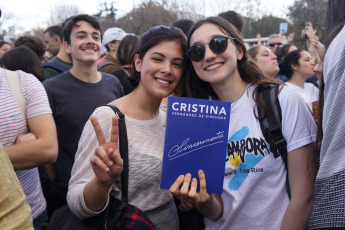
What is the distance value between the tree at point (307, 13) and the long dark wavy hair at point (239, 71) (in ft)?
57.5

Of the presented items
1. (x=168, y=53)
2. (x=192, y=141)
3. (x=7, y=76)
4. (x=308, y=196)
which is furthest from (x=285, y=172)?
(x=7, y=76)

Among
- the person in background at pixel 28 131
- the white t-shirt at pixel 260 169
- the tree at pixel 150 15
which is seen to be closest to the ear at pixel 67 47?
the person in background at pixel 28 131

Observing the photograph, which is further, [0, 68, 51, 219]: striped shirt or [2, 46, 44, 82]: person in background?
[2, 46, 44, 82]: person in background

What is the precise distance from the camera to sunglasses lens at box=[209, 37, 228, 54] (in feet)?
5.93

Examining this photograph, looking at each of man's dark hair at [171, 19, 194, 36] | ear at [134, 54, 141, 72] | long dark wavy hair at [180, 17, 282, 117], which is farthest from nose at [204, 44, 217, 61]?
man's dark hair at [171, 19, 194, 36]

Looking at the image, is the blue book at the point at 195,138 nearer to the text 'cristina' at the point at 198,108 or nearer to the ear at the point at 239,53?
the text 'cristina' at the point at 198,108

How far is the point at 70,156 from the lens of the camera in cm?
285

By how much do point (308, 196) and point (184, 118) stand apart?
800mm

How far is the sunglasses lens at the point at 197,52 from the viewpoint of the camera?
182 centimetres

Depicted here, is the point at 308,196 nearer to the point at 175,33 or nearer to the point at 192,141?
the point at 192,141

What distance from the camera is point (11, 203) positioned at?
1.02m

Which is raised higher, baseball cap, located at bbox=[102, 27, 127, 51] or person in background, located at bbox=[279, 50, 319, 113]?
baseball cap, located at bbox=[102, 27, 127, 51]

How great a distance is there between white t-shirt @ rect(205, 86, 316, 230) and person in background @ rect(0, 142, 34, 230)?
1.08 m

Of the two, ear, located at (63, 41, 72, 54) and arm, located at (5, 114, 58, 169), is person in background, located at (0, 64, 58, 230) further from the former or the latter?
ear, located at (63, 41, 72, 54)
